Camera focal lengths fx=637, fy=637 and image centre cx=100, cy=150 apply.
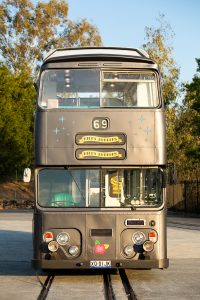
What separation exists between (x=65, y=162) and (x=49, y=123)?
0.78m

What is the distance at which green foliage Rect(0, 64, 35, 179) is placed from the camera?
56812 millimetres

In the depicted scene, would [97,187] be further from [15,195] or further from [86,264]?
[15,195]

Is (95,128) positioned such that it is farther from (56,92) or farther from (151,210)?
(151,210)

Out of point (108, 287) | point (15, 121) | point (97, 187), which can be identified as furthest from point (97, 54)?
point (15, 121)

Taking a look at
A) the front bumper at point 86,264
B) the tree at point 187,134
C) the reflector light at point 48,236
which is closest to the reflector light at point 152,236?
the front bumper at point 86,264

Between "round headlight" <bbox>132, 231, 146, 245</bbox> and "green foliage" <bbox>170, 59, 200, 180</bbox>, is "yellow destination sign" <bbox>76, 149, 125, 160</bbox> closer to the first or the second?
"round headlight" <bbox>132, 231, 146, 245</bbox>

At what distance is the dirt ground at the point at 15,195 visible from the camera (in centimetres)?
5580

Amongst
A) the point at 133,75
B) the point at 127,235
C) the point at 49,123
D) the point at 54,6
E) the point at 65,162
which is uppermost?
the point at 54,6

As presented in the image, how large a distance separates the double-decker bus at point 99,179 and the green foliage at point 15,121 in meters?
44.7

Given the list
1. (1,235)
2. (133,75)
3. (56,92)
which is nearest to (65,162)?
(56,92)

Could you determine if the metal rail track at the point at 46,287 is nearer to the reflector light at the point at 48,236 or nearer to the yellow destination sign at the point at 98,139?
the reflector light at the point at 48,236

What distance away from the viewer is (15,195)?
58.8 meters

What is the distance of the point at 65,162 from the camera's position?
11586mm

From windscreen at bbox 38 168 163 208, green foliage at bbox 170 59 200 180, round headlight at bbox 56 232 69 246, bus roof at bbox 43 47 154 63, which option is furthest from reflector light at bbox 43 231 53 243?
green foliage at bbox 170 59 200 180
